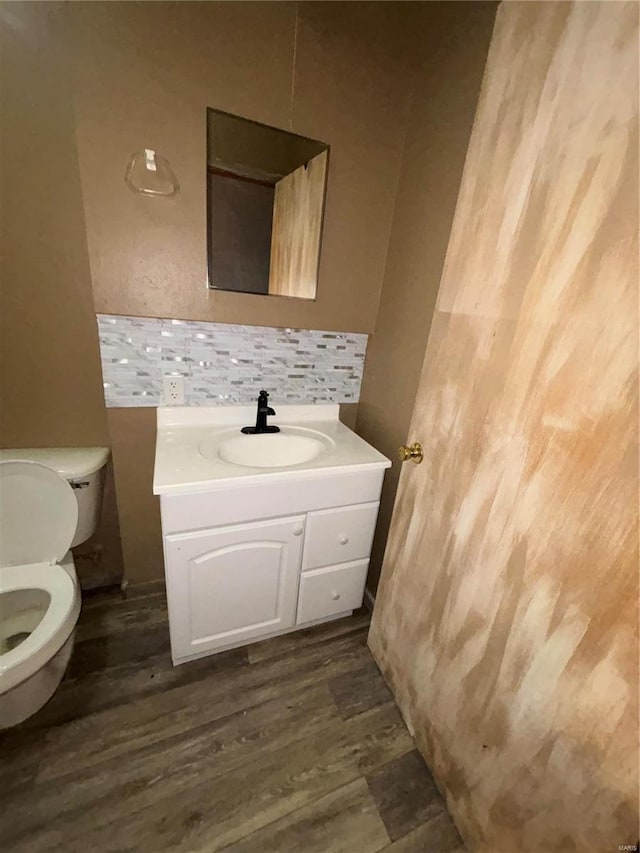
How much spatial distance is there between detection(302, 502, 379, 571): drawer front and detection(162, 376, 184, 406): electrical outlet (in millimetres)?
674

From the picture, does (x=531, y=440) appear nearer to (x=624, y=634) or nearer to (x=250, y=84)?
(x=624, y=634)

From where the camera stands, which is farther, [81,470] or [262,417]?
[262,417]

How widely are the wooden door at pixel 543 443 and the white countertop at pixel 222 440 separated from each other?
0.37m

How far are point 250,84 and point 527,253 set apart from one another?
3.50 feet

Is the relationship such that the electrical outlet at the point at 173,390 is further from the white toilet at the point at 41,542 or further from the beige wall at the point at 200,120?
the white toilet at the point at 41,542

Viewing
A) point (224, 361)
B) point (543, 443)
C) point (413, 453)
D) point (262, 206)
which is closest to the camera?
point (543, 443)

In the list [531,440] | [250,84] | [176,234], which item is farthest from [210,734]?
[250,84]

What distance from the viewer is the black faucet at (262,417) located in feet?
4.40

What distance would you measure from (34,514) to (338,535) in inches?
41.1

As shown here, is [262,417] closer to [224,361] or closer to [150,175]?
[224,361]

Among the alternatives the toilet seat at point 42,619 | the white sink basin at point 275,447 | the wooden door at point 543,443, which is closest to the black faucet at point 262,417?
the white sink basin at point 275,447

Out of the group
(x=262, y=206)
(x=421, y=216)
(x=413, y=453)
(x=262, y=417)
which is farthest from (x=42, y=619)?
(x=421, y=216)

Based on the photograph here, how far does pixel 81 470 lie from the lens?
118 centimetres

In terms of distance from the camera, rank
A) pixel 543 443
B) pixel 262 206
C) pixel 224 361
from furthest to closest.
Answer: pixel 224 361 → pixel 262 206 → pixel 543 443
